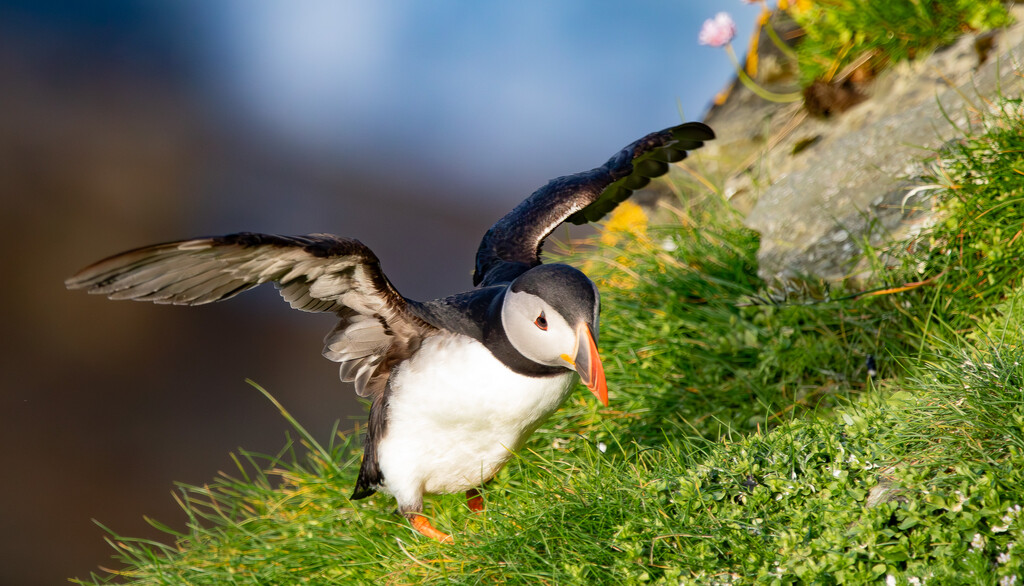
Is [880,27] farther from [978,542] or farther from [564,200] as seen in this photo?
[978,542]

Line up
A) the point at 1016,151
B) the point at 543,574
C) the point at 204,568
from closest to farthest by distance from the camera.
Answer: the point at 543,574
the point at 1016,151
the point at 204,568

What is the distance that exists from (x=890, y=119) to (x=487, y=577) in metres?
4.25

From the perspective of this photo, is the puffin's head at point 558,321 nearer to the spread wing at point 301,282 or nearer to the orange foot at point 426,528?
the spread wing at point 301,282

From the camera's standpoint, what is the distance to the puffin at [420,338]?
343 centimetres

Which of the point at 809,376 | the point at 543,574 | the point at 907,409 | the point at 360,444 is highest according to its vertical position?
the point at 360,444

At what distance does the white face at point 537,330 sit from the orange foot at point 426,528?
86 centimetres

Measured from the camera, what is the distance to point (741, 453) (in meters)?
3.19

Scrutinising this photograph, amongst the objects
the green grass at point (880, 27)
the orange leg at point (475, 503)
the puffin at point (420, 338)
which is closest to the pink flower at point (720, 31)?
the green grass at point (880, 27)

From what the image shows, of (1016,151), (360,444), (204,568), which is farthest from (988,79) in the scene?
(204,568)

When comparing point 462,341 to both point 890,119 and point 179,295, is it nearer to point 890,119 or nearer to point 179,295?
point 179,295

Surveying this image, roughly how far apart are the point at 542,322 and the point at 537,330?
4 centimetres

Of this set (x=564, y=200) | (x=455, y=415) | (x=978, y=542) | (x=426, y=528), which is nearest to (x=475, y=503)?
(x=426, y=528)

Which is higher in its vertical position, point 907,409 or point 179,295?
point 179,295

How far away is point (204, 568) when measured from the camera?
4.61 meters
